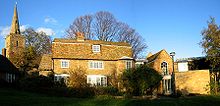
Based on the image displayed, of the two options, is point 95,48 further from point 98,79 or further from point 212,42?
point 212,42

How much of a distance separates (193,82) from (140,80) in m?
10.9

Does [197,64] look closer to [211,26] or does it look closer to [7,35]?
[211,26]

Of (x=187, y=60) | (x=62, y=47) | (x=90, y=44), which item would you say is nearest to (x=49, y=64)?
(x=62, y=47)

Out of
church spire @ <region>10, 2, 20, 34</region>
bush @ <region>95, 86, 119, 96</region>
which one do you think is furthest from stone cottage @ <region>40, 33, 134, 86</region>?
church spire @ <region>10, 2, 20, 34</region>

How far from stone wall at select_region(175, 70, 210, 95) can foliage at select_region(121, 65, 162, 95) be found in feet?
25.1

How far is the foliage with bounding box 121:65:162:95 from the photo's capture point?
3619cm

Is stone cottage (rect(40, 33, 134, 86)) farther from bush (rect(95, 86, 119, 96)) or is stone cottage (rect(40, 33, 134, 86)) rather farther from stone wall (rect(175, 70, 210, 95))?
stone wall (rect(175, 70, 210, 95))

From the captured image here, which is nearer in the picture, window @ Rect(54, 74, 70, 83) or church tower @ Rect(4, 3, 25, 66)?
window @ Rect(54, 74, 70, 83)

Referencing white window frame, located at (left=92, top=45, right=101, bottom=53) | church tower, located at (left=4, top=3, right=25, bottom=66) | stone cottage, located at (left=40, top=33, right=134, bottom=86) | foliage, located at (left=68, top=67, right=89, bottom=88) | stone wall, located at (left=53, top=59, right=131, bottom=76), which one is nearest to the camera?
foliage, located at (left=68, top=67, right=89, bottom=88)

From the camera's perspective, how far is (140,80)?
3616 cm

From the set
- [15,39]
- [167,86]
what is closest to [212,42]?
[167,86]

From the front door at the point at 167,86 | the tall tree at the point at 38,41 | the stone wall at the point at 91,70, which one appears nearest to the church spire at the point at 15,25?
the tall tree at the point at 38,41

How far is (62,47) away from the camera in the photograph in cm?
4503

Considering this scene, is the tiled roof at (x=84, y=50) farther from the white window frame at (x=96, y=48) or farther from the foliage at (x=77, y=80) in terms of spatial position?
the foliage at (x=77, y=80)
